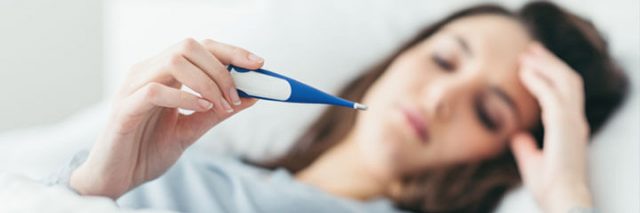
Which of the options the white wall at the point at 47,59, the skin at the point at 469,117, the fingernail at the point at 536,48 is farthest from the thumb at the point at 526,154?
the white wall at the point at 47,59

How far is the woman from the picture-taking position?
84 cm

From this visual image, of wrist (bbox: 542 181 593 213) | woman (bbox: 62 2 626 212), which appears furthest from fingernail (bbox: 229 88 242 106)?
wrist (bbox: 542 181 593 213)

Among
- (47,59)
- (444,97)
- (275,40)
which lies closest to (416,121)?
(444,97)

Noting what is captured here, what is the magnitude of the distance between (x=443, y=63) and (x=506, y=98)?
0.28 ft

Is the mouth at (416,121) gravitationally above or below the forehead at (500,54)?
below

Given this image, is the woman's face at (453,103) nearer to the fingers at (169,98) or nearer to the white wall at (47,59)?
the fingers at (169,98)

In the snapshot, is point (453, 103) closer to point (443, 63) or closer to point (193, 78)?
point (443, 63)

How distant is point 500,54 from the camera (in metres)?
0.92

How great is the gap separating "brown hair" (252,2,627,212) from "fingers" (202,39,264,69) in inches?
18.0

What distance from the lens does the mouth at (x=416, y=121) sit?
0.92m

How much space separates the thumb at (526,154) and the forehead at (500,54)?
21mm

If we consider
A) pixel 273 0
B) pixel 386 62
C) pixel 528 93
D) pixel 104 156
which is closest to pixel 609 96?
pixel 528 93

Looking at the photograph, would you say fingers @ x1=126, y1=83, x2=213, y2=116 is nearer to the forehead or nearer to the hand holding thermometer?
the hand holding thermometer

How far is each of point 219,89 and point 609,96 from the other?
539mm
